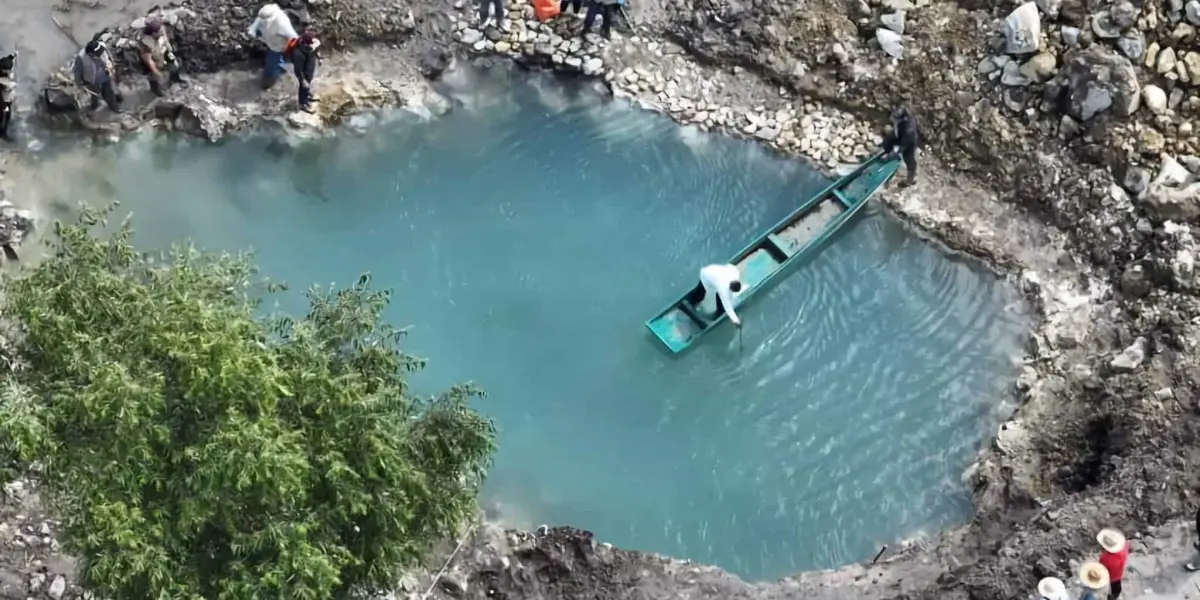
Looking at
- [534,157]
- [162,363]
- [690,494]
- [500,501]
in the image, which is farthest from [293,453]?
[534,157]

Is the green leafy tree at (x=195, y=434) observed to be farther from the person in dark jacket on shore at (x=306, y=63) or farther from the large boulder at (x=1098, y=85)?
the large boulder at (x=1098, y=85)

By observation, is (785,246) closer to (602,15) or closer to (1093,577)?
(602,15)

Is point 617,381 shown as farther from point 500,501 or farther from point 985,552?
point 985,552

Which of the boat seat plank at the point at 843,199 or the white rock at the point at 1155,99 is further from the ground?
the white rock at the point at 1155,99

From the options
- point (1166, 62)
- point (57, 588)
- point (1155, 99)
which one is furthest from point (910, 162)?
point (57, 588)

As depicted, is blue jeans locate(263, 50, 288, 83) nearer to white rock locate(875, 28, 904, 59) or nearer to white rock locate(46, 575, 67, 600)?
white rock locate(46, 575, 67, 600)

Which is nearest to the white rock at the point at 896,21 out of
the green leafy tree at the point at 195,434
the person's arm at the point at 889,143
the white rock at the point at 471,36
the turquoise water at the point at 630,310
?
the person's arm at the point at 889,143
